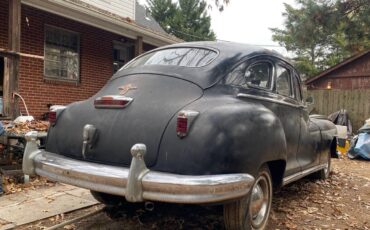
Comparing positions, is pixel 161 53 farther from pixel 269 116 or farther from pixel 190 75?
pixel 269 116

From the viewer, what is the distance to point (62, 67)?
10195 mm

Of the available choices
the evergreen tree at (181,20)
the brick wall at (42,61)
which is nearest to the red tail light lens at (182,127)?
the brick wall at (42,61)

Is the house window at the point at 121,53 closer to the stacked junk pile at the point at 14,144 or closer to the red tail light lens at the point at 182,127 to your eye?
the stacked junk pile at the point at 14,144

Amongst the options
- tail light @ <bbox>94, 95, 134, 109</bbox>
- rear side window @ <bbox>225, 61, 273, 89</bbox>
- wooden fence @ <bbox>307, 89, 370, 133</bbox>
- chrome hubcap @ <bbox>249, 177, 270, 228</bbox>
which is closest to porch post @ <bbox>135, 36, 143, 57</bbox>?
wooden fence @ <bbox>307, 89, 370, 133</bbox>

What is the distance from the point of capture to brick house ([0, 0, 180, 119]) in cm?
736

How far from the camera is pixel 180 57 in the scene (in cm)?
402

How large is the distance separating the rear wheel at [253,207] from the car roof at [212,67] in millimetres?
993

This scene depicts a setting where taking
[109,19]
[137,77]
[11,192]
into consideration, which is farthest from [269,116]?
[109,19]

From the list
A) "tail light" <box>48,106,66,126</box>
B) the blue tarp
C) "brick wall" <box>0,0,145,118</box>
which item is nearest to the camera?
"tail light" <box>48,106,66,126</box>

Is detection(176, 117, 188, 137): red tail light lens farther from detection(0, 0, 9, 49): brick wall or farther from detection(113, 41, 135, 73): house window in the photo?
detection(113, 41, 135, 73): house window

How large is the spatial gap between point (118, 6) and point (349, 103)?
8.74 meters

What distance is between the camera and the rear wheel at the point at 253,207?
3252 millimetres

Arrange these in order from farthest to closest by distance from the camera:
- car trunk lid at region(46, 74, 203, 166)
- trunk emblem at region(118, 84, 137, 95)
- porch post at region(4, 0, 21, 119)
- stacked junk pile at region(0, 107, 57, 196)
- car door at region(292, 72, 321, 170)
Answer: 1. porch post at region(4, 0, 21, 119)
2. stacked junk pile at region(0, 107, 57, 196)
3. car door at region(292, 72, 321, 170)
4. trunk emblem at region(118, 84, 137, 95)
5. car trunk lid at region(46, 74, 203, 166)

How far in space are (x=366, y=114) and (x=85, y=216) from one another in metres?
11.3
